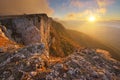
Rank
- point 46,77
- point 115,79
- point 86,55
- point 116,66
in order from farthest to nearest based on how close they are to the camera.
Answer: point 86,55 < point 116,66 < point 115,79 < point 46,77

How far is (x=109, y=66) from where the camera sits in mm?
24250

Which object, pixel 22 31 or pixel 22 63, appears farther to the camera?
pixel 22 31

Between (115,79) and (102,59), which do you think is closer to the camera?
(115,79)

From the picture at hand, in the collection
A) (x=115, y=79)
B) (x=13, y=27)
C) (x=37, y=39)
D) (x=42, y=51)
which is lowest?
(x=115, y=79)

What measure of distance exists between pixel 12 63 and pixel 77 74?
26.1ft

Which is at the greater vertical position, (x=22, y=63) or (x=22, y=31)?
(x=22, y=31)

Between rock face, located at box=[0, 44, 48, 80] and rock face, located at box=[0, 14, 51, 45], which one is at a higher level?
rock face, located at box=[0, 14, 51, 45]

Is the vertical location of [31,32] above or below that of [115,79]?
above

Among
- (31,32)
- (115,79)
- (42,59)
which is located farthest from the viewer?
(31,32)

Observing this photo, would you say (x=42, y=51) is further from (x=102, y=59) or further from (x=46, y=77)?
(x=102, y=59)

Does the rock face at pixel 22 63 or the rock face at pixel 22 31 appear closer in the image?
the rock face at pixel 22 63

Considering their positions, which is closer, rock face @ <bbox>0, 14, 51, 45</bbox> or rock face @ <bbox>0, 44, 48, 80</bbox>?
rock face @ <bbox>0, 44, 48, 80</bbox>

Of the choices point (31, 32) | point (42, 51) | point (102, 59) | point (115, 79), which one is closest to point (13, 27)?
point (31, 32)

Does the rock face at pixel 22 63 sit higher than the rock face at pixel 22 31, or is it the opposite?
the rock face at pixel 22 31
